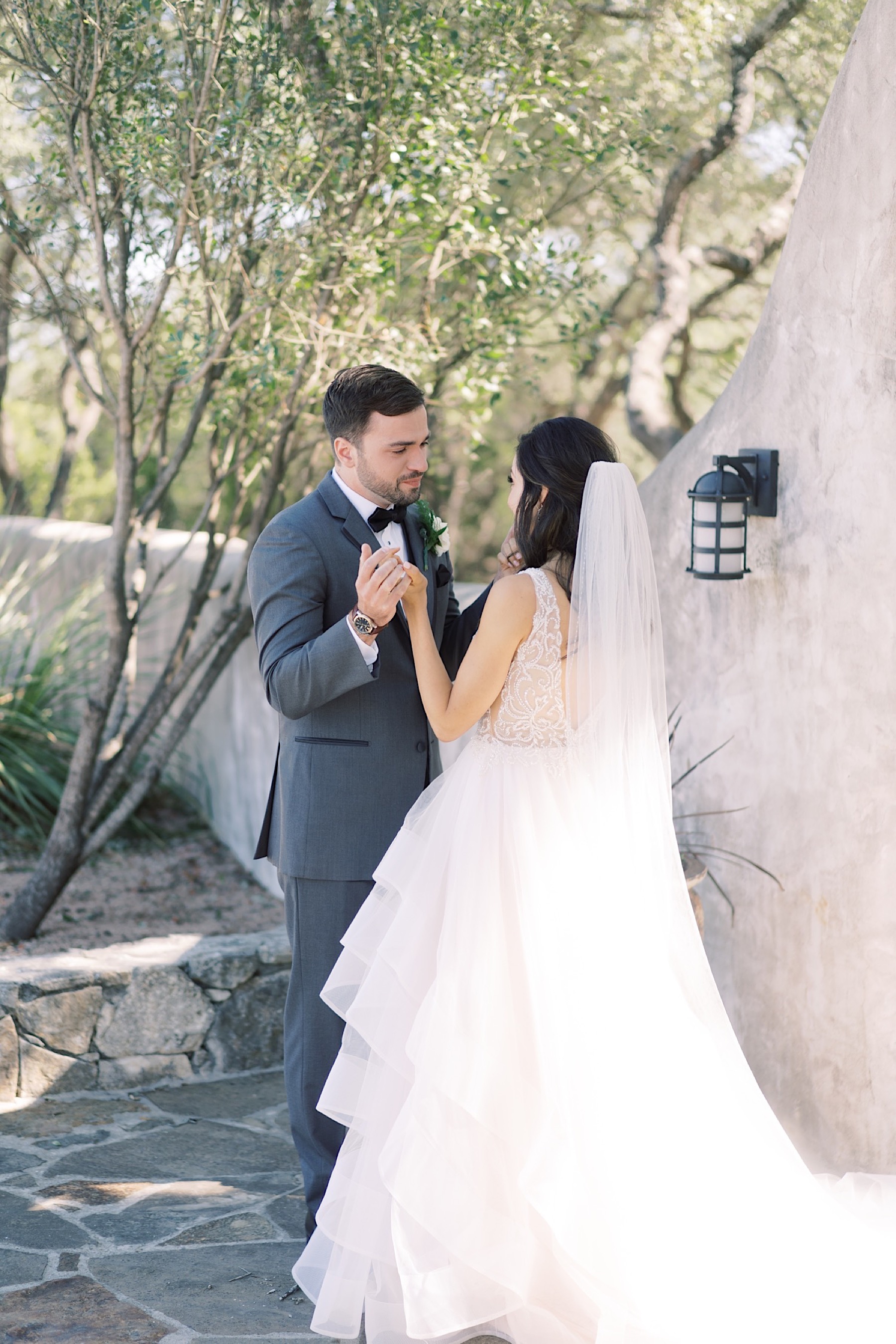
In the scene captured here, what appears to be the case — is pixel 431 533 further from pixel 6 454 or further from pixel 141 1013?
pixel 6 454

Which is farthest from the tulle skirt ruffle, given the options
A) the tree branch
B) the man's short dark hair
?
the tree branch

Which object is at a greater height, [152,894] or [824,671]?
[824,671]

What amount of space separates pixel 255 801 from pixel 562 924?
11.5 ft

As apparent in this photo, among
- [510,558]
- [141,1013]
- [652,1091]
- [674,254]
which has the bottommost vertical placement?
[141,1013]

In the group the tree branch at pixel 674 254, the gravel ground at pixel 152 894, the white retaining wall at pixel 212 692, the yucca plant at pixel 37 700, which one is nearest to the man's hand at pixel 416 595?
the white retaining wall at pixel 212 692

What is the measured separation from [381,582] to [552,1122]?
3.86ft

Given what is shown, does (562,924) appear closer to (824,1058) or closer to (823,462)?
(824,1058)

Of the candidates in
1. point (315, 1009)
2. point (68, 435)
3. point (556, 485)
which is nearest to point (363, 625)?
point (556, 485)

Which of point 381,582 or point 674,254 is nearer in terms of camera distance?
point 381,582

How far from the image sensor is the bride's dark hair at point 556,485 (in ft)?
9.32

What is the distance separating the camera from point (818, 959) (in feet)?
11.5

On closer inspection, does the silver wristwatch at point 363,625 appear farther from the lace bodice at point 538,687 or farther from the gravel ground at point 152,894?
the gravel ground at point 152,894

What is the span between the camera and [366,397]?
300 cm

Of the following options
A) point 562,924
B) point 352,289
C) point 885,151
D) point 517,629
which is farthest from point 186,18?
point 562,924
